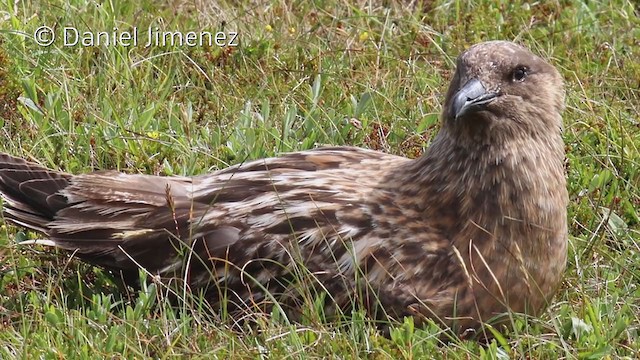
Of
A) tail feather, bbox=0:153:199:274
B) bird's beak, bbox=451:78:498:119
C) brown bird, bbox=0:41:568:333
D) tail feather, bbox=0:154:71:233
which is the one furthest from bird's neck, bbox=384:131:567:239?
tail feather, bbox=0:154:71:233

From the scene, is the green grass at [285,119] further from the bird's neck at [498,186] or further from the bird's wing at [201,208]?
the bird's neck at [498,186]

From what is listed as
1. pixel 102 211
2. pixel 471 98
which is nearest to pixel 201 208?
pixel 102 211

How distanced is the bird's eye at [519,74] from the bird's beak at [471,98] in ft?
0.47

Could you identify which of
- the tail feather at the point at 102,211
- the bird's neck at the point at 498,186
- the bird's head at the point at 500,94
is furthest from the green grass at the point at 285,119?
the bird's head at the point at 500,94

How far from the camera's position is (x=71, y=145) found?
651 cm

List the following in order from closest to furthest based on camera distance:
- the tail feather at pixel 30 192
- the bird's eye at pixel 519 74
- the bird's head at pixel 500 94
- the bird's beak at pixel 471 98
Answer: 1. the bird's beak at pixel 471 98
2. the bird's head at pixel 500 94
3. the bird's eye at pixel 519 74
4. the tail feather at pixel 30 192

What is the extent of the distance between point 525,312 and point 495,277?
166mm

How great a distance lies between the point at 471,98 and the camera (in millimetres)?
5238

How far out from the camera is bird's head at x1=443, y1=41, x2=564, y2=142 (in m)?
5.30

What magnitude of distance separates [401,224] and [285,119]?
147cm

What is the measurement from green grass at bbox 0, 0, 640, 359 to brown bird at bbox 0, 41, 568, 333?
15 cm

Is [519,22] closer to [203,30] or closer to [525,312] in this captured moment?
[203,30]

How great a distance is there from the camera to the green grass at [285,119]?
16.7ft

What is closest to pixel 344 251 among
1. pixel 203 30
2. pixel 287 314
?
pixel 287 314
